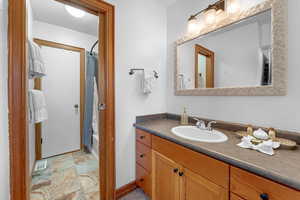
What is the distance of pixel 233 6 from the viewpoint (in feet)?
3.99

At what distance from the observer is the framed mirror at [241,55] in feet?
3.21

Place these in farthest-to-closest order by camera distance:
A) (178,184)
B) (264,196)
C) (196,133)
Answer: (196,133)
(178,184)
(264,196)

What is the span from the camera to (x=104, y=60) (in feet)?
4.60

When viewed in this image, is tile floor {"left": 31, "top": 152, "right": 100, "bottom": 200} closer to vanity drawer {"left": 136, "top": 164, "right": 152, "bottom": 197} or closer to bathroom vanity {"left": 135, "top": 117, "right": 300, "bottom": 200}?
vanity drawer {"left": 136, "top": 164, "right": 152, "bottom": 197}

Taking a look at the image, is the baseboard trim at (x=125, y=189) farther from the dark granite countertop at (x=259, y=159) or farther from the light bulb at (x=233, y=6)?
the light bulb at (x=233, y=6)

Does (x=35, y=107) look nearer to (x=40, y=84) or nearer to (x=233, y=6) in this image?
(x=40, y=84)

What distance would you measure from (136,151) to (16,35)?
4.94 ft

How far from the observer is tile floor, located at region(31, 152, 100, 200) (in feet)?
5.02

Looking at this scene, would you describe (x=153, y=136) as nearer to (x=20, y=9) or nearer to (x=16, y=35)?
(x=16, y=35)

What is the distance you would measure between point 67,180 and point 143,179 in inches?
43.8

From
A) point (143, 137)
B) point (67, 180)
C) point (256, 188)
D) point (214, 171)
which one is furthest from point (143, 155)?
point (67, 180)

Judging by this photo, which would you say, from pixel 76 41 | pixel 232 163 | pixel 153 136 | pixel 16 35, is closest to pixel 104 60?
pixel 16 35

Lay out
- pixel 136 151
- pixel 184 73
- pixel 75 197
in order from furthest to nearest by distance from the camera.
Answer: pixel 184 73
pixel 136 151
pixel 75 197

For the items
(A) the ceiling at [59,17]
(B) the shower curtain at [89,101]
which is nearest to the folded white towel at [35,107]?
(B) the shower curtain at [89,101]
